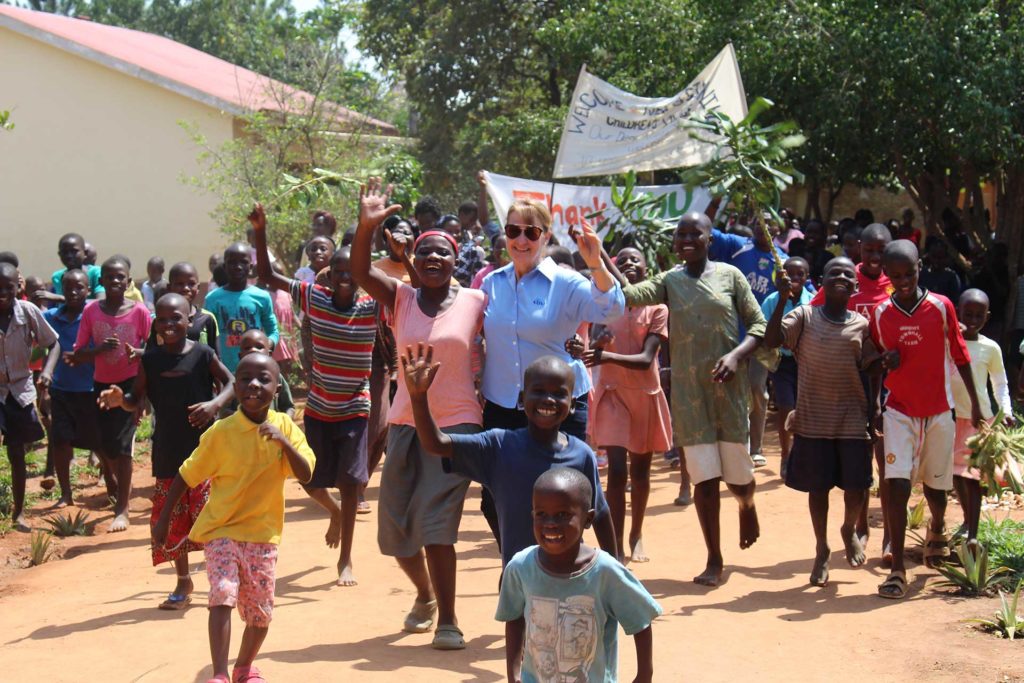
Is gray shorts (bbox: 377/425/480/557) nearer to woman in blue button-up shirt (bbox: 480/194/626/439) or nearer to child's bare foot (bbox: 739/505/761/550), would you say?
woman in blue button-up shirt (bbox: 480/194/626/439)

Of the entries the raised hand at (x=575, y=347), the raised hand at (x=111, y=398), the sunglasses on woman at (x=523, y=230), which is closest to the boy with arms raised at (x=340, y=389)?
the raised hand at (x=111, y=398)

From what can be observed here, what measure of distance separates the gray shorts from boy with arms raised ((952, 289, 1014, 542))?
3.12 m

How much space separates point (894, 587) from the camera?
6.72 metres

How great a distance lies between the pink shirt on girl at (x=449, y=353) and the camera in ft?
18.6

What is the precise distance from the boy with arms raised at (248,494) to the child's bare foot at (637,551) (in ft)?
8.74

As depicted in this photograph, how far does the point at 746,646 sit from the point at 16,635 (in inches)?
144

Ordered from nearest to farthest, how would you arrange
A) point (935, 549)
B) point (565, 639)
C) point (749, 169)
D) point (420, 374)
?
point (565, 639), point (420, 374), point (935, 549), point (749, 169)

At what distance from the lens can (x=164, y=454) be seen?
7094mm

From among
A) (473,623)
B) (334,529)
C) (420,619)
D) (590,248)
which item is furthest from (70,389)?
(590,248)

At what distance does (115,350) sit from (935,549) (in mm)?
5542

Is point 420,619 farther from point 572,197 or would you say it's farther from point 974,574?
point 572,197

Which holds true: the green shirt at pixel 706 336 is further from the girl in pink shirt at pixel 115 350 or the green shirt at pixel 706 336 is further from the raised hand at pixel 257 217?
the girl in pink shirt at pixel 115 350

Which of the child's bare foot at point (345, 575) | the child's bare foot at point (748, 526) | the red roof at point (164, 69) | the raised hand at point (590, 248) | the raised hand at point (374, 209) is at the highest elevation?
the red roof at point (164, 69)

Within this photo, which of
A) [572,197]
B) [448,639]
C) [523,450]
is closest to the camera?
[523,450]
